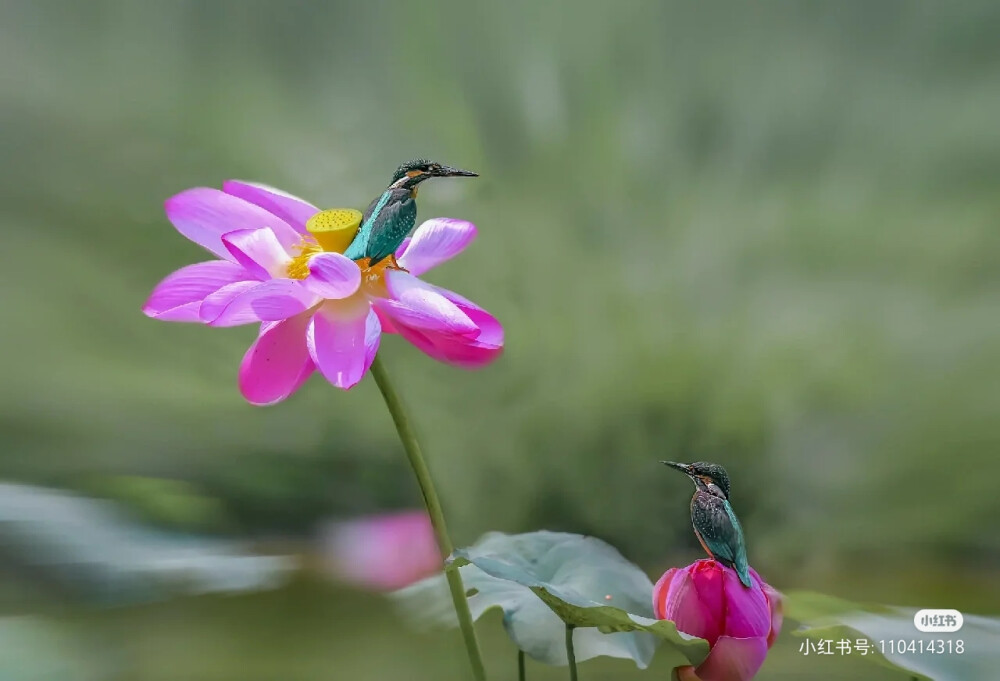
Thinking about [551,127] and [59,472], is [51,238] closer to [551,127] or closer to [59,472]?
[59,472]

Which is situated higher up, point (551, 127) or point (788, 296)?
point (551, 127)

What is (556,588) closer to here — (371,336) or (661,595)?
(661,595)

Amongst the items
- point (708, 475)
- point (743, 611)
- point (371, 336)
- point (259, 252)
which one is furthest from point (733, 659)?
point (259, 252)

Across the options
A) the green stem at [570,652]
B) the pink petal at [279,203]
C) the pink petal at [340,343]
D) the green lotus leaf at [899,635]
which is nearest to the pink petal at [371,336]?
the pink petal at [340,343]

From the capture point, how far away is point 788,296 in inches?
29.2

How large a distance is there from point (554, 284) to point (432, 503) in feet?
0.75

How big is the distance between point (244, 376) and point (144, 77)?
30 centimetres

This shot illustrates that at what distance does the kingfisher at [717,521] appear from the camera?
0.64 meters

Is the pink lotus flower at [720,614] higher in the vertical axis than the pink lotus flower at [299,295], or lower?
Result: lower

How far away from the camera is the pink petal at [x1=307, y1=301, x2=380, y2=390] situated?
1.90 feet

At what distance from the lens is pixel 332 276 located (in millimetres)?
564

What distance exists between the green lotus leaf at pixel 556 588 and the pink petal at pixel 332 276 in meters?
0.21

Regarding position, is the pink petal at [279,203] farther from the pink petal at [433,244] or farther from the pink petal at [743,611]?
the pink petal at [743,611]

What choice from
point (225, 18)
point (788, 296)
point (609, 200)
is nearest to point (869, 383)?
point (788, 296)
